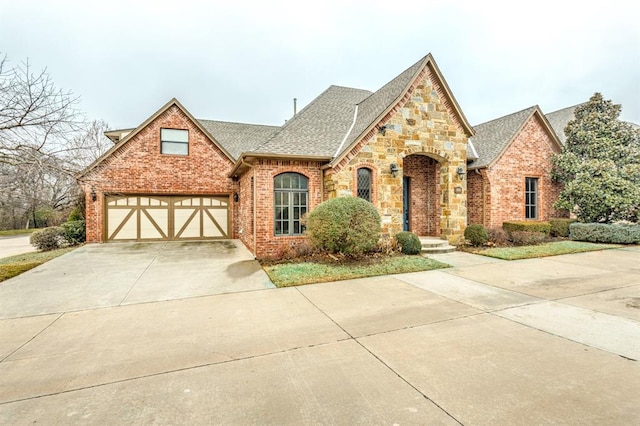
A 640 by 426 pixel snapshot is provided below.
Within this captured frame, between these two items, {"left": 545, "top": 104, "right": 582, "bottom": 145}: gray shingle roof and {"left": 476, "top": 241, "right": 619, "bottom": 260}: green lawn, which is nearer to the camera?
{"left": 476, "top": 241, "right": 619, "bottom": 260}: green lawn

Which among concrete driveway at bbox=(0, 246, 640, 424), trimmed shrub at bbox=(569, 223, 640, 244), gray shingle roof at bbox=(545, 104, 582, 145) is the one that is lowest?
concrete driveway at bbox=(0, 246, 640, 424)

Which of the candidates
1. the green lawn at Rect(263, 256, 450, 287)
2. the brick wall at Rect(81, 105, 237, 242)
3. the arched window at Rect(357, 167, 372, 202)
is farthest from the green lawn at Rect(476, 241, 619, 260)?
the brick wall at Rect(81, 105, 237, 242)

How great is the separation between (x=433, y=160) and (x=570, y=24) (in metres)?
7.40

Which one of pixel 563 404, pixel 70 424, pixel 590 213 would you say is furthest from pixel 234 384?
pixel 590 213

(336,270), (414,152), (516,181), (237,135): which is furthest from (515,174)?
(237,135)

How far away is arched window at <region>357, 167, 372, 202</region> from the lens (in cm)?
1091

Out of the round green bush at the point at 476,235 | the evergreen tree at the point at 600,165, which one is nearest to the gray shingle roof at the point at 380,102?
the round green bush at the point at 476,235

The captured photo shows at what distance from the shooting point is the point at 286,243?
1048 centimetres

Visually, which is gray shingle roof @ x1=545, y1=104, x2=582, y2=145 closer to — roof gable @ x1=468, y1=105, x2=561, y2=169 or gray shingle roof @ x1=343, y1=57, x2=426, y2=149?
roof gable @ x1=468, y1=105, x2=561, y2=169

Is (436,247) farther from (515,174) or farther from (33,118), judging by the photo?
(33,118)

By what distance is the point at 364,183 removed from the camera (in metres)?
11.0

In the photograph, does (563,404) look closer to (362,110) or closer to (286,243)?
(286,243)

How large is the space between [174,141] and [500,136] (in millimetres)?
16362

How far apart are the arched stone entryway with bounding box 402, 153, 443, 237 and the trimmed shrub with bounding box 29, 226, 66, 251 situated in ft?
50.6
